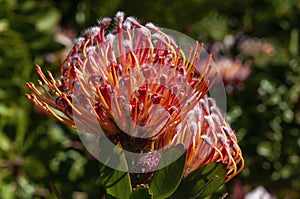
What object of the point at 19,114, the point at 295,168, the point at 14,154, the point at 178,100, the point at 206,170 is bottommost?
the point at 295,168

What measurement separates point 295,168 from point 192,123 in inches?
59.2

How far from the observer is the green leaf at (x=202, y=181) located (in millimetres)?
1387

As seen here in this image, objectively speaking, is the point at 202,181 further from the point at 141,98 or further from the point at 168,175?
the point at 141,98

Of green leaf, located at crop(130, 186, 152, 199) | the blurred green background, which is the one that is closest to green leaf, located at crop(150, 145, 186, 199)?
green leaf, located at crop(130, 186, 152, 199)

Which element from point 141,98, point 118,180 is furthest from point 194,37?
point 118,180

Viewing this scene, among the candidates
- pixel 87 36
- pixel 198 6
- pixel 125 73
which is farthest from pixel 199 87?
pixel 198 6

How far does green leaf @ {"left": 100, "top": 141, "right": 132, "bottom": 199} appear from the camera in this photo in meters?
1.35

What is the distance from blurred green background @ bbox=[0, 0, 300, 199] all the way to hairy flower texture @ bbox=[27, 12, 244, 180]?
62 centimetres

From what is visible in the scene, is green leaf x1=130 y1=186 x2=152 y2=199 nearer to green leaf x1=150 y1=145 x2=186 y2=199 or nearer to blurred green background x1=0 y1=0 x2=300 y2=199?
green leaf x1=150 y1=145 x2=186 y2=199

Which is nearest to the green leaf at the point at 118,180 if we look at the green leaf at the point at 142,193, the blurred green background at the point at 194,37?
the green leaf at the point at 142,193

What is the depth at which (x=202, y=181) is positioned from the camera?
139 centimetres

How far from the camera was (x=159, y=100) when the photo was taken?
1.40 m

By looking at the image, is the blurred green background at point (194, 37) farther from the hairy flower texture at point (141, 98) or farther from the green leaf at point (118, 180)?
the green leaf at point (118, 180)

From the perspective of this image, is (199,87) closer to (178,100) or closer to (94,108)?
(178,100)
